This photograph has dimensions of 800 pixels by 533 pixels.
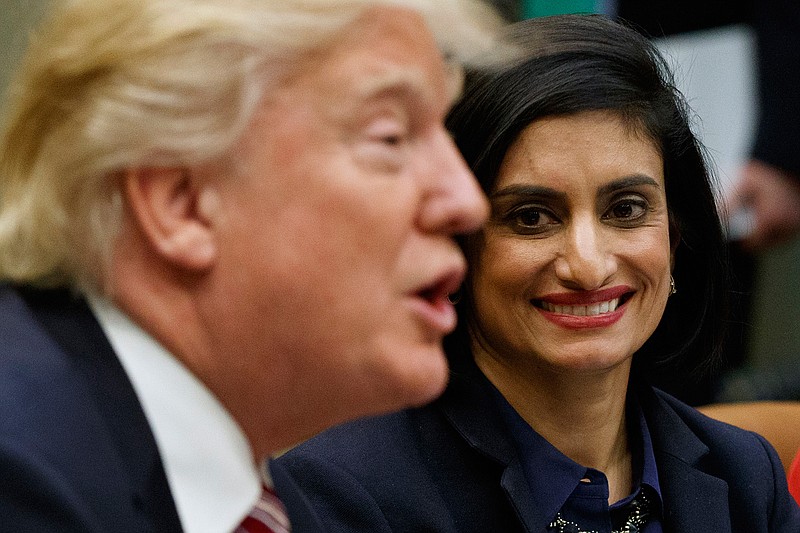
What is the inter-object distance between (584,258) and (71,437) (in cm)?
112

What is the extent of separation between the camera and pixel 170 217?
1482 mm

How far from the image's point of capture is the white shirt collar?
148 centimetres

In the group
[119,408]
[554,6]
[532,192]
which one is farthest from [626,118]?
[554,6]

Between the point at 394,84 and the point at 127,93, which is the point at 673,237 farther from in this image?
the point at 127,93

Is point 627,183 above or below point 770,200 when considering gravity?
above

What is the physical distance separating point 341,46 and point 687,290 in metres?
1.38

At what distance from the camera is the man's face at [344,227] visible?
1.48 metres

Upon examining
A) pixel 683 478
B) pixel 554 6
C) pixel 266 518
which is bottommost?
pixel 683 478

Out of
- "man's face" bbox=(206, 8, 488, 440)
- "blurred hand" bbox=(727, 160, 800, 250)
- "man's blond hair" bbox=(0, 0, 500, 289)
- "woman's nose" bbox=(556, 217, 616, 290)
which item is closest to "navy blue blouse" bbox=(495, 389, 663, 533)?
"woman's nose" bbox=(556, 217, 616, 290)

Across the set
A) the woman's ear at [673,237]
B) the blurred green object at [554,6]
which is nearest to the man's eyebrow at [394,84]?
the woman's ear at [673,237]

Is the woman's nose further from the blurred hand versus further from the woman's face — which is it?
the blurred hand

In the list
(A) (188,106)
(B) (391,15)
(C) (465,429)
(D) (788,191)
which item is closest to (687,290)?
(C) (465,429)

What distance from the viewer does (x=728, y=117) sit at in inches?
166

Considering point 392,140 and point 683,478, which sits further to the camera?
point 683,478
